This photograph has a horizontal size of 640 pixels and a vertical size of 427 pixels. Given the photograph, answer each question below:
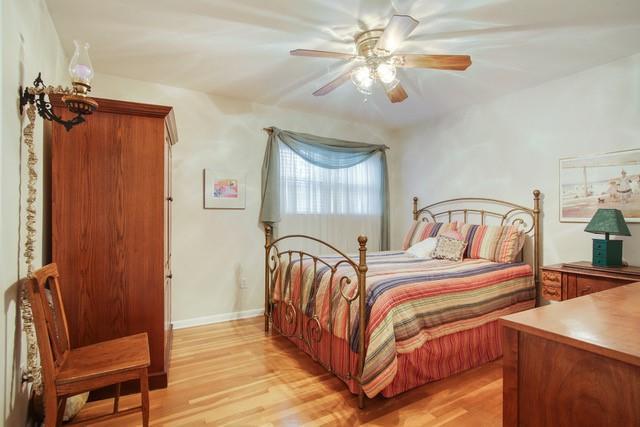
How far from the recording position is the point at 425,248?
3389 mm

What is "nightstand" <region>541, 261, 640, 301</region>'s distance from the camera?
2279mm

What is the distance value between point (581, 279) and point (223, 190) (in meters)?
3.37

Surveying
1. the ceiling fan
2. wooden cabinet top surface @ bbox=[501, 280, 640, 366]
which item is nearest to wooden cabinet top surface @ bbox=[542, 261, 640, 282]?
wooden cabinet top surface @ bbox=[501, 280, 640, 366]

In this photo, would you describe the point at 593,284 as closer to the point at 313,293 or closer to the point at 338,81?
the point at 313,293

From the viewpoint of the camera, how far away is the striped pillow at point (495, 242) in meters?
3.01

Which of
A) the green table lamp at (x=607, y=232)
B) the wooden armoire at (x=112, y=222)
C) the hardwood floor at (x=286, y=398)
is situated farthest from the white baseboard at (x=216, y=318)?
the green table lamp at (x=607, y=232)

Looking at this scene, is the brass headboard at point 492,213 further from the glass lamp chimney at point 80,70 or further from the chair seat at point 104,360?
the glass lamp chimney at point 80,70

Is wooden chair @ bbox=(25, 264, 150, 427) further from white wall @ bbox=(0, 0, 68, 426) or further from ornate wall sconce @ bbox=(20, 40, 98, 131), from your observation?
ornate wall sconce @ bbox=(20, 40, 98, 131)

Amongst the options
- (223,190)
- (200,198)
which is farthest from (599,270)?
(200,198)

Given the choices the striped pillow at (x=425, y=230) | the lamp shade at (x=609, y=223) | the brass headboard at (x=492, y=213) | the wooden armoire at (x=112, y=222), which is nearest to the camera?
the wooden armoire at (x=112, y=222)

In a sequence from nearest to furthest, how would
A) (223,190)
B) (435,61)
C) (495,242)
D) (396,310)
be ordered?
(396,310) → (435,61) → (495,242) → (223,190)

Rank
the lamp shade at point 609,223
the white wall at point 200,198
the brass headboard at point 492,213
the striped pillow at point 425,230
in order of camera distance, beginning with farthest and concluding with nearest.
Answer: the striped pillow at point 425,230, the white wall at point 200,198, the brass headboard at point 492,213, the lamp shade at point 609,223

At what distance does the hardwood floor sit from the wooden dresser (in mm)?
991

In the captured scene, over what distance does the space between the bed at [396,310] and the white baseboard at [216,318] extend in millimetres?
Answer: 529
